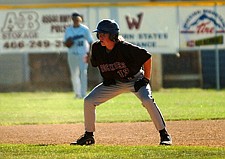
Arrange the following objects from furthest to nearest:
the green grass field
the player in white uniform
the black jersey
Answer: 1. the player in white uniform
2. the black jersey
3. the green grass field

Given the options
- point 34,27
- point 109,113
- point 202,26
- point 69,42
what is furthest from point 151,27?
point 109,113

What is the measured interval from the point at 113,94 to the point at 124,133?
1.78 m

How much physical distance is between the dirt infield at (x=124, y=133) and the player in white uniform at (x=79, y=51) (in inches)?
271

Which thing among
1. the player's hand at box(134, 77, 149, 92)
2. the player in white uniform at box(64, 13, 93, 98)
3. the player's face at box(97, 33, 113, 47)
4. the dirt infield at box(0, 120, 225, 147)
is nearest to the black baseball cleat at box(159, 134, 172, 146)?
the dirt infield at box(0, 120, 225, 147)

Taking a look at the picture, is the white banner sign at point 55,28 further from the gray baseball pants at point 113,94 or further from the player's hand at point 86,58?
the gray baseball pants at point 113,94

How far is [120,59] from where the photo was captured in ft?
33.0

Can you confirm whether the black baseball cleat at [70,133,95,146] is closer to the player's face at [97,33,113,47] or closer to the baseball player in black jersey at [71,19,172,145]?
the baseball player in black jersey at [71,19,172,145]

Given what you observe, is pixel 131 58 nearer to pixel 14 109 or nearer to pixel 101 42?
pixel 101 42

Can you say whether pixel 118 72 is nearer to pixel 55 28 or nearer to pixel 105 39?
pixel 105 39

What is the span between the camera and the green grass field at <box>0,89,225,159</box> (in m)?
9.04

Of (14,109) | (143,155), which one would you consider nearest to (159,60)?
(14,109)

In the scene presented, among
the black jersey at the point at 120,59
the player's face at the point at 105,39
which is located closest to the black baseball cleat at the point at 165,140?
the black jersey at the point at 120,59

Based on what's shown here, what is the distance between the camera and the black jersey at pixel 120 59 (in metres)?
9.98

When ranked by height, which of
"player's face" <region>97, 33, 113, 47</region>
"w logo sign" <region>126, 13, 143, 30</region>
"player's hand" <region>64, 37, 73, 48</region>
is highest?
"player's face" <region>97, 33, 113, 47</region>
